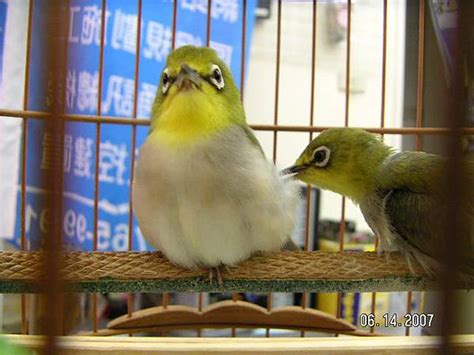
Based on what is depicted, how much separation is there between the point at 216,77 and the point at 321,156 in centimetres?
27

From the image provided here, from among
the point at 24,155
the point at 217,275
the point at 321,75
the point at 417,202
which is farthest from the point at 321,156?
Result: the point at 321,75

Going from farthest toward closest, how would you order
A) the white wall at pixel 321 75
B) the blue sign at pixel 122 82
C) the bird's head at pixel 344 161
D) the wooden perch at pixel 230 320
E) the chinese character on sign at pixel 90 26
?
the white wall at pixel 321 75, the blue sign at pixel 122 82, the chinese character on sign at pixel 90 26, the wooden perch at pixel 230 320, the bird's head at pixel 344 161

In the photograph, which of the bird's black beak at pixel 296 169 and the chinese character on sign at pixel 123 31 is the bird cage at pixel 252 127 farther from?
the bird's black beak at pixel 296 169

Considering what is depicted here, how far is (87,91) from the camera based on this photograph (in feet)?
5.27

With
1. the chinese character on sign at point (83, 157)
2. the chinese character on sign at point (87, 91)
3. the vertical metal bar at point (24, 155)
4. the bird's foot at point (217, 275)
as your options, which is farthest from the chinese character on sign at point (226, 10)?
the bird's foot at point (217, 275)

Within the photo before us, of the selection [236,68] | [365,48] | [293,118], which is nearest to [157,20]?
[236,68]

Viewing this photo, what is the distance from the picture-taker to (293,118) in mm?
2139

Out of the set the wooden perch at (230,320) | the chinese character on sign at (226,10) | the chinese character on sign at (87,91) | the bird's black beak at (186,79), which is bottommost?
the wooden perch at (230,320)

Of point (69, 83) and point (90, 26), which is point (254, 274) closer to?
point (69, 83)

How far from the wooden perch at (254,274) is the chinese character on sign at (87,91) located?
88cm

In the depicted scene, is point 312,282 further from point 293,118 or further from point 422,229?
point 293,118

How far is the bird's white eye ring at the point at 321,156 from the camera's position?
96 centimetres

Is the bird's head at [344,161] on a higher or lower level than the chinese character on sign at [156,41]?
lower

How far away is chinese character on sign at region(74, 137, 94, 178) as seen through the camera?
164 centimetres
